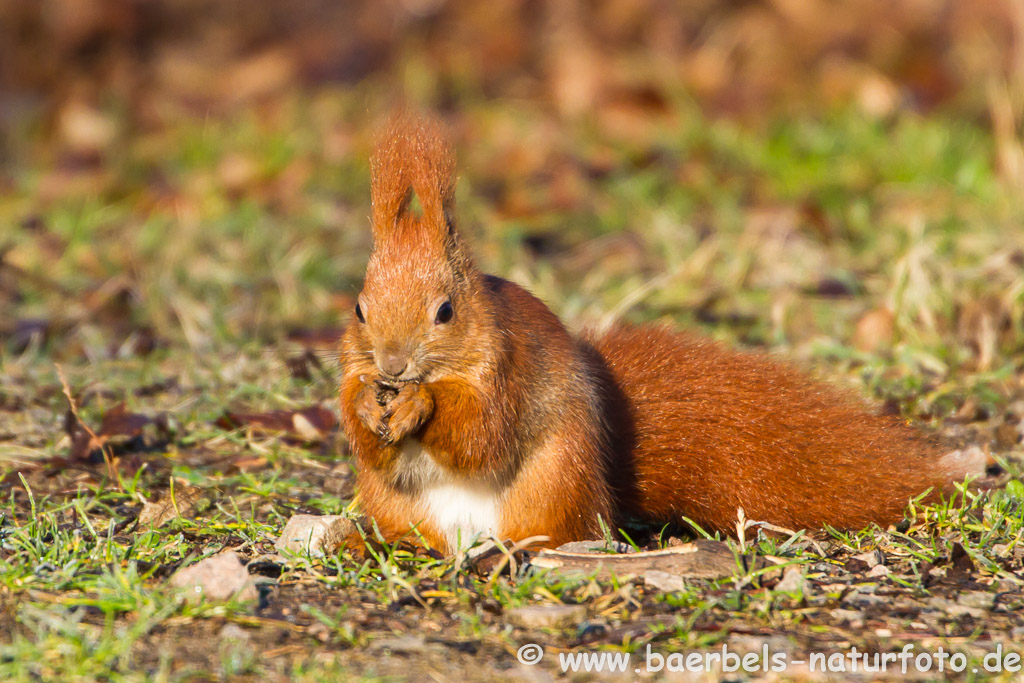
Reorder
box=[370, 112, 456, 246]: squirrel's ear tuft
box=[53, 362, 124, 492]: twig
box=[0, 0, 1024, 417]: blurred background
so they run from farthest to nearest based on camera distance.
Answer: box=[0, 0, 1024, 417]: blurred background < box=[53, 362, 124, 492]: twig < box=[370, 112, 456, 246]: squirrel's ear tuft

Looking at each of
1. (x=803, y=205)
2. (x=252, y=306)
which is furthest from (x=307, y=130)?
(x=803, y=205)

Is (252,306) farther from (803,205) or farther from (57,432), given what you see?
(803,205)

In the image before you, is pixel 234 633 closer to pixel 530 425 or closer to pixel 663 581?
pixel 530 425

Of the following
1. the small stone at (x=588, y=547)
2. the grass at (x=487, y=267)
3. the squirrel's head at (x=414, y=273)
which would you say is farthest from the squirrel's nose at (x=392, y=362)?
the small stone at (x=588, y=547)

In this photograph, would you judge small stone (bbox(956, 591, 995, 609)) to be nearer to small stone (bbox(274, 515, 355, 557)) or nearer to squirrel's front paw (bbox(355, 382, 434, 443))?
squirrel's front paw (bbox(355, 382, 434, 443))

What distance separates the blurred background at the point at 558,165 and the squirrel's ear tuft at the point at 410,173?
1.23 ft

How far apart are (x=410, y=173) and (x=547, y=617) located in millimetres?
997

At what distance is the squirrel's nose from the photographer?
2.56 metres

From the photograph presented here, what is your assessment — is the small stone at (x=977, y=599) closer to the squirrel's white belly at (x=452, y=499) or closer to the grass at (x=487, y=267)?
the grass at (x=487, y=267)

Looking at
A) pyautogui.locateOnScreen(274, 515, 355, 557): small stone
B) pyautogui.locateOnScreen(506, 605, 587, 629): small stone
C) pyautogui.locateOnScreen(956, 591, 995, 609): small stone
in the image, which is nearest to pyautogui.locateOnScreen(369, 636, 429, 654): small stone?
pyautogui.locateOnScreen(506, 605, 587, 629): small stone

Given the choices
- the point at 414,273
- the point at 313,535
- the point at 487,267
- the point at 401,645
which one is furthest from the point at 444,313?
the point at 487,267

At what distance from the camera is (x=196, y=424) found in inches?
149

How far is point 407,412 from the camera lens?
255 centimetres

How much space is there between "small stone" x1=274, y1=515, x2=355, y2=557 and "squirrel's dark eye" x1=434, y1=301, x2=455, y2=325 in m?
0.56
